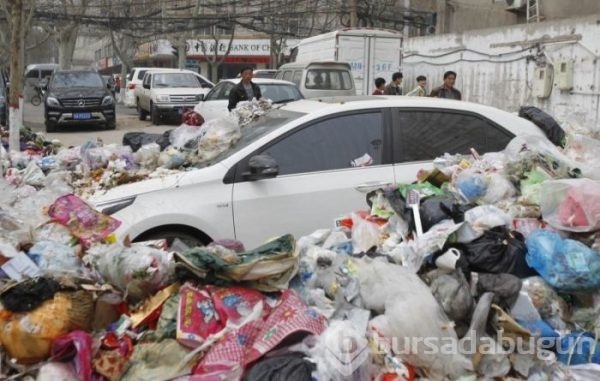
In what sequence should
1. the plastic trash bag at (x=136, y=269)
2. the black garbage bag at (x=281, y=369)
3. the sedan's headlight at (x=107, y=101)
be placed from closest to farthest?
the black garbage bag at (x=281, y=369), the plastic trash bag at (x=136, y=269), the sedan's headlight at (x=107, y=101)

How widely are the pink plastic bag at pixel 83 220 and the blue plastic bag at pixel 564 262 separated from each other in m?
2.61

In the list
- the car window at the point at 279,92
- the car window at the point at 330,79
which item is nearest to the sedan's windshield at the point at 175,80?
the car window at the point at 330,79

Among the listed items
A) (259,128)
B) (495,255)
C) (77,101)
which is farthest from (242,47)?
(495,255)

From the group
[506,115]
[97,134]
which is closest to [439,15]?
[97,134]

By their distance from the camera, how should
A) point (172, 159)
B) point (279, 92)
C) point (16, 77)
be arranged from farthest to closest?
1. point (279, 92)
2. point (16, 77)
3. point (172, 159)

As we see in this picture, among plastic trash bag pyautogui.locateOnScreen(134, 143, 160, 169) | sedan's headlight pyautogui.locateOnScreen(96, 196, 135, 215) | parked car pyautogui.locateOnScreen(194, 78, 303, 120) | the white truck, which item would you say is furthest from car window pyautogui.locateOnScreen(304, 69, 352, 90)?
sedan's headlight pyautogui.locateOnScreen(96, 196, 135, 215)

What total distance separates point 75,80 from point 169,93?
2.89m

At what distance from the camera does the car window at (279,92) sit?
13.2 m

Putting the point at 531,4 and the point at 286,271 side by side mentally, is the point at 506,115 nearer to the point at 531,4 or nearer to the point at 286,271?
the point at 286,271

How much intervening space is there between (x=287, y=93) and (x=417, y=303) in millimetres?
Answer: 10693

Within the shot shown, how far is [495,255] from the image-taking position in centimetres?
359

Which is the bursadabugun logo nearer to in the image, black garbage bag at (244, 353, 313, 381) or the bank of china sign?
black garbage bag at (244, 353, 313, 381)

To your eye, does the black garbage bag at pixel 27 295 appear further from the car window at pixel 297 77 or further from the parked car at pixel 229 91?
the car window at pixel 297 77

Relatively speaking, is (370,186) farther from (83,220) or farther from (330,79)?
(330,79)
